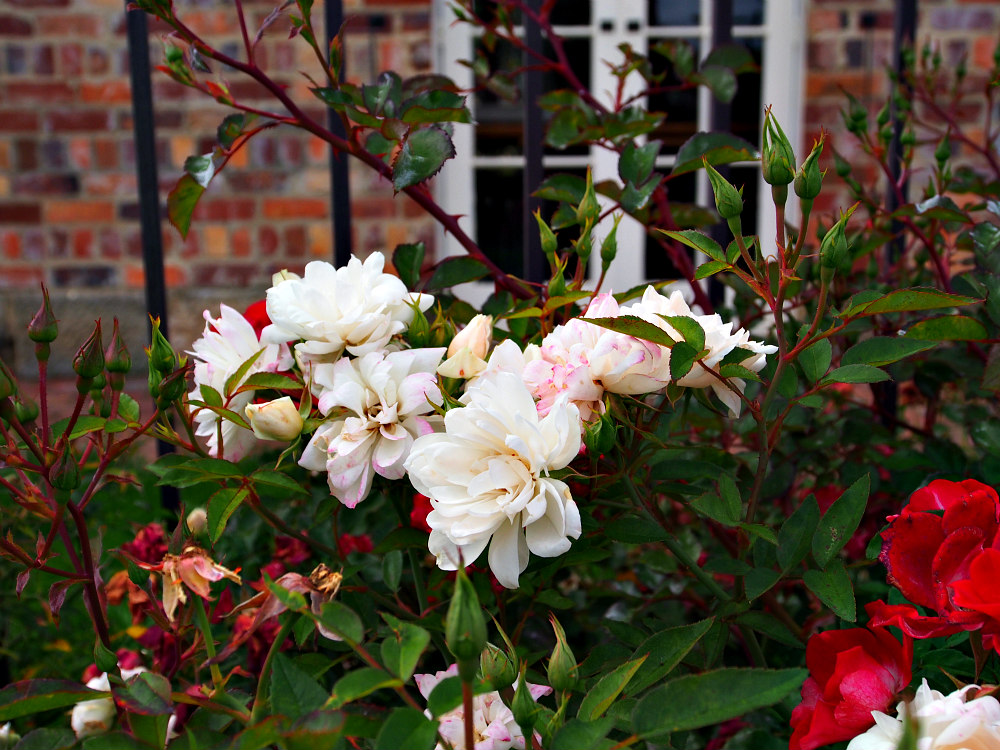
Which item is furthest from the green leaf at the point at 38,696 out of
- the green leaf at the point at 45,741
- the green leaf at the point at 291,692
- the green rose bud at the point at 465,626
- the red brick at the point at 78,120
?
the red brick at the point at 78,120

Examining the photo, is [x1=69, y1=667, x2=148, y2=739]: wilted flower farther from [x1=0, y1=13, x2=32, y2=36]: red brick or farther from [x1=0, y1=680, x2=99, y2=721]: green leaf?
[x1=0, y1=13, x2=32, y2=36]: red brick

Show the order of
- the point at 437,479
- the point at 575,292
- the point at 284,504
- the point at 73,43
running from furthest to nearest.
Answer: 1. the point at 73,43
2. the point at 284,504
3. the point at 575,292
4. the point at 437,479

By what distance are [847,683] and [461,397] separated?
276 millimetres

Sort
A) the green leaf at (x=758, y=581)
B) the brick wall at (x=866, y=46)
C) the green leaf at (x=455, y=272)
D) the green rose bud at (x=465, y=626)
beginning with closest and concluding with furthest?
1. the green rose bud at (x=465, y=626)
2. the green leaf at (x=758, y=581)
3. the green leaf at (x=455, y=272)
4. the brick wall at (x=866, y=46)

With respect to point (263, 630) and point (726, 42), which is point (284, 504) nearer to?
point (263, 630)

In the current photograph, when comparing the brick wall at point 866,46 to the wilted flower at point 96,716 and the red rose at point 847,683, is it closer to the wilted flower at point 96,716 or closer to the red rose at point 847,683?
the red rose at point 847,683

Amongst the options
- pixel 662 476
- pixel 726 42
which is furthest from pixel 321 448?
pixel 726 42

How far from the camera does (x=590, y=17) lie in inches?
112

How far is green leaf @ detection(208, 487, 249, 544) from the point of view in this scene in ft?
1.80

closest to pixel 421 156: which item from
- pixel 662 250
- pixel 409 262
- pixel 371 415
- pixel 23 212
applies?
pixel 409 262

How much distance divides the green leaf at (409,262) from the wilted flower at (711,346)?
0.81 feet

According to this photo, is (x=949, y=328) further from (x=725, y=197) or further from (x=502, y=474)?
(x=502, y=474)

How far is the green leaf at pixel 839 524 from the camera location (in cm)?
55

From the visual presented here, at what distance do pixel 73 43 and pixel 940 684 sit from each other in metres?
2.87
